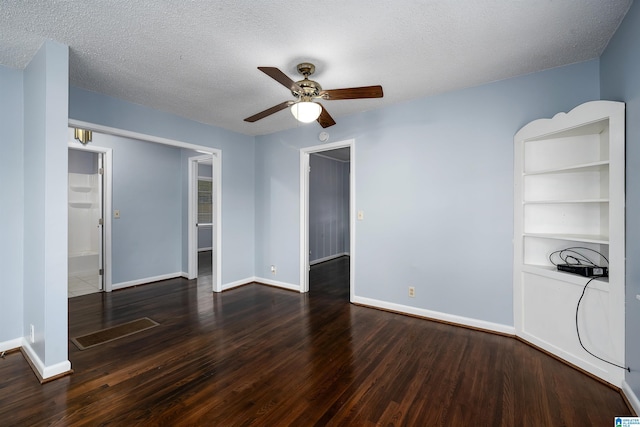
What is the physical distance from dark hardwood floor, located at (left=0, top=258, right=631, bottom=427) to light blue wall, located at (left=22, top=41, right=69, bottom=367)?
1.17 ft

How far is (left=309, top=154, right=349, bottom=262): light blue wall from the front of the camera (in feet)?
20.5

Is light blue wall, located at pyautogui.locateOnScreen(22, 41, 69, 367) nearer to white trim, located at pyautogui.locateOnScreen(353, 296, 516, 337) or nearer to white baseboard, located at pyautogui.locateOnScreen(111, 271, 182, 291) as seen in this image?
white baseboard, located at pyautogui.locateOnScreen(111, 271, 182, 291)

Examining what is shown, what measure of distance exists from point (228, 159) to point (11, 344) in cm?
308

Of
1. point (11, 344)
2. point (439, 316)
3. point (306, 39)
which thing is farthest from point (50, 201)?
point (439, 316)

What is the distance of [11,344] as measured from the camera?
8.12ft

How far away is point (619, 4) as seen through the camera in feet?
5.78

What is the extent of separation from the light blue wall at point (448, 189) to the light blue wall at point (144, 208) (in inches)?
124

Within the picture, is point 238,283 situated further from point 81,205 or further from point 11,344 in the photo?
point 81,205

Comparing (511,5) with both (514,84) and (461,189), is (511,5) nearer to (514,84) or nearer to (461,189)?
(514,84)

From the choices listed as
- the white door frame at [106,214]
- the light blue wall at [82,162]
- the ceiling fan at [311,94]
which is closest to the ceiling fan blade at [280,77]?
the ceiling fan at [311,94]

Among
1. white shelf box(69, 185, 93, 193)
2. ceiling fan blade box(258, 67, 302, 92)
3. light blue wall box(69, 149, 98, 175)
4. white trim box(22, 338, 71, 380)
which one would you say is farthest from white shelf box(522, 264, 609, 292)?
white shelf box(69, 185, 93, 193)

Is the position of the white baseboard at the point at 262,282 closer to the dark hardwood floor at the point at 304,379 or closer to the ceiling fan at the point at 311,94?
the dark hardwood floor at the point at 304,379

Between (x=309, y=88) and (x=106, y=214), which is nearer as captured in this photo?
(x=309, y=88)

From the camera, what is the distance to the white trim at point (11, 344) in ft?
7.99
